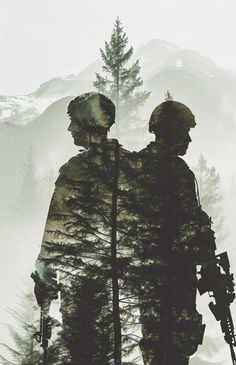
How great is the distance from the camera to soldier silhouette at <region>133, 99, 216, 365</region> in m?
3.96

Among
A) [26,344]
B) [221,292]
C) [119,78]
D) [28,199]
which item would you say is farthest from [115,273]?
[28,199]

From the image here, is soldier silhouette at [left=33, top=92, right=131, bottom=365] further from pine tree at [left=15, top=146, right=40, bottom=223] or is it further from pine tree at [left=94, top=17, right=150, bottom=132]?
pine tree at [left=15, top=146, right=40, bottom=223]

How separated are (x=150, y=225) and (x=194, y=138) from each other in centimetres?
8095

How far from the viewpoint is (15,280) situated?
118 feet

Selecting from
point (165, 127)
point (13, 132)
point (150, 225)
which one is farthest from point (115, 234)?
point (13, 132)

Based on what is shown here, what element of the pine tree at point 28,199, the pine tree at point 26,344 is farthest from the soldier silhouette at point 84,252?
the pine tree at point 28,199

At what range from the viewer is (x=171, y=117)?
458 cm

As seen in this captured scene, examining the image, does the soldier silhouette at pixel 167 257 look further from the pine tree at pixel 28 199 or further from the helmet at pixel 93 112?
the pine tree at pixel 28 199

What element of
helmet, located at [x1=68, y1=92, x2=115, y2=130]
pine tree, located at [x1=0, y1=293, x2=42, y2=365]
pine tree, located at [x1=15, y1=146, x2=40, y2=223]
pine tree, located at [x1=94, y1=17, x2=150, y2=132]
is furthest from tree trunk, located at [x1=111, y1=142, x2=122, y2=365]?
pine tree, located at [x1=15, y1=146, x2=40, y2=223]

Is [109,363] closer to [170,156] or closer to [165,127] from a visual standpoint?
[170,156]

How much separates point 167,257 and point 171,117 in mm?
1582

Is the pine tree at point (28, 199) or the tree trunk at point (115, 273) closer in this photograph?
the tree trunk at point (115, 273)

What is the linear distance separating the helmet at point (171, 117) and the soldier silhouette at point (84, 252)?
0.55 metres

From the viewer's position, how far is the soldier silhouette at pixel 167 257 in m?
3.96
